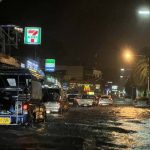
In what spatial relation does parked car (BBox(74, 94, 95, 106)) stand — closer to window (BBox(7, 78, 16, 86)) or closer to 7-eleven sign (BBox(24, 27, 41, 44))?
7-eleven sign (BBox(24, 27, 41, 44))

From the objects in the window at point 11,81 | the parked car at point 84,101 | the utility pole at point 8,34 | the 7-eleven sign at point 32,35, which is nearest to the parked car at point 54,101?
the utility pole at point 8,34

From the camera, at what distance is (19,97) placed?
736 inches

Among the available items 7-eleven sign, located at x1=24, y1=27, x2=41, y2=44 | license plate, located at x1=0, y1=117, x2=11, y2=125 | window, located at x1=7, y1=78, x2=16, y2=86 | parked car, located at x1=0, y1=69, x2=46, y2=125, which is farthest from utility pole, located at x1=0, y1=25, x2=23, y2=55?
license plate, located at x1=0, y1=117, x2=11, y2=125

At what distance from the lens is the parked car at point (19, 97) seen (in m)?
18.4

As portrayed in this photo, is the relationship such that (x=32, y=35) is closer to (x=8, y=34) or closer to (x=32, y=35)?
(x=32, y=35)

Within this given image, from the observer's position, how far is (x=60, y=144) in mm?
14945

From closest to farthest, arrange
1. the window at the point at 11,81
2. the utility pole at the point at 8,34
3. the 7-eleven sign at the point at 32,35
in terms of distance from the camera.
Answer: the window at the point at 11,81
the utility pole at the point at 8,34
the 7-eleven sign at the point at 32,35

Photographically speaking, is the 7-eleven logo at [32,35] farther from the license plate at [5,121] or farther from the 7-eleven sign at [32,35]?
the license plate at [5,121]

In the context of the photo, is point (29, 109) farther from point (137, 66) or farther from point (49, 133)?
point (137, 66)

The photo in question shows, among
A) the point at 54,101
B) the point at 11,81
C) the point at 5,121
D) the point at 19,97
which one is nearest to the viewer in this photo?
the point at 5,121

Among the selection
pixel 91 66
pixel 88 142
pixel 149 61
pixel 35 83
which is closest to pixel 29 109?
pixel 35 83

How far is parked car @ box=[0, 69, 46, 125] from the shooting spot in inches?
723

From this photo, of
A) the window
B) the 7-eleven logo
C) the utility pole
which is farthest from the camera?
the 7-eleven logo

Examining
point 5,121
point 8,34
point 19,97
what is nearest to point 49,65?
point 8,34
